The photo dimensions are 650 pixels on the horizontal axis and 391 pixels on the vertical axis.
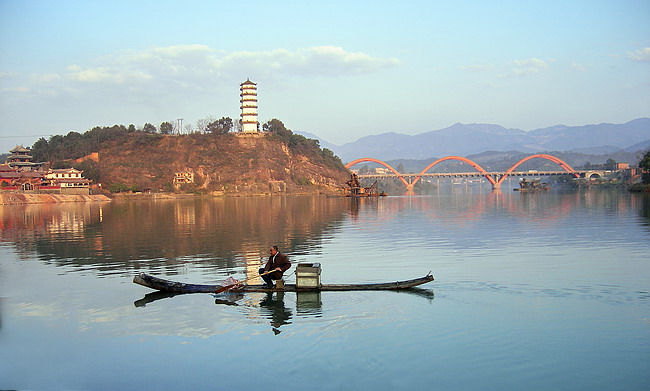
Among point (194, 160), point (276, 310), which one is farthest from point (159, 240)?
point (194, 160)

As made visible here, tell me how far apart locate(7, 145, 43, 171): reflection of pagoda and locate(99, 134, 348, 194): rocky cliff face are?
13.1 meters

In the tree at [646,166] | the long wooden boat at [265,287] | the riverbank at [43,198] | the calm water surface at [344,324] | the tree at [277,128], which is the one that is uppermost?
the tree at [277,128]

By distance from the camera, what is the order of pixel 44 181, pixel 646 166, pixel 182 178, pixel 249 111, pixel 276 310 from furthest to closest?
pixel 249 111
pixel 182 178
pixel 44 181
pixel 646 166
pixel 276 310

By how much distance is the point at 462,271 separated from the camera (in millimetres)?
19781

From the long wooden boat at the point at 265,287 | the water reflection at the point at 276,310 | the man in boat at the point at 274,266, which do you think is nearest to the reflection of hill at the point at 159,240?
the long wooden boat at the point at 265,287

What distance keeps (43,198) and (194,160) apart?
45.4 meters

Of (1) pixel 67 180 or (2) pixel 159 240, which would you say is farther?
(1) pixel 67 180

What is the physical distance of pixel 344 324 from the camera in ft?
42.8

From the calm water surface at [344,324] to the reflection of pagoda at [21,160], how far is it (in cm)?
9784

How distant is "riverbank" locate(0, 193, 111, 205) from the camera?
8856cm

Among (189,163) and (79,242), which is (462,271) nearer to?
(79,242)

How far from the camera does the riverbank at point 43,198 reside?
8856 cm

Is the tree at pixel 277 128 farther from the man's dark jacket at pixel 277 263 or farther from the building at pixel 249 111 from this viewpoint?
the man's dark jacket at pixel 277 263

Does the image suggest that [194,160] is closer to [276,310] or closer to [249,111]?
[249,111]
